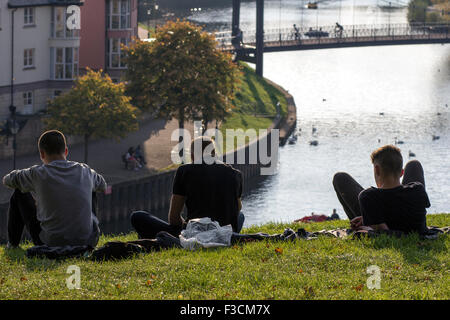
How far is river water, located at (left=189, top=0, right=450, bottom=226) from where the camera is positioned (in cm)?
5413

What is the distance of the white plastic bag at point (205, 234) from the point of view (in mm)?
11625

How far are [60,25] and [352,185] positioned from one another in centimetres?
4243

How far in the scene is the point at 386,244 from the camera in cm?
1148

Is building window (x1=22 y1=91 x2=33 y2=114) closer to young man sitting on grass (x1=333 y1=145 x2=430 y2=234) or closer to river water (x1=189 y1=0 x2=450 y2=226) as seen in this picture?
river water (x1=189 y1=0 x2=450 y2=226)

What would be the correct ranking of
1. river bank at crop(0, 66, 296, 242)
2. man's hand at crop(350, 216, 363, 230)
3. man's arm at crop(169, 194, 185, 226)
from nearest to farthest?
man's arm at crop(169, 194, 185, 226), man's hand at crop(350, 216, 363, 230), river bank at crop(0, 66, 296, 242)

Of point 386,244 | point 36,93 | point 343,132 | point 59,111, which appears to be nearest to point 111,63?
point 36,93

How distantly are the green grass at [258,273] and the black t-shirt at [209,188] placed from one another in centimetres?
54

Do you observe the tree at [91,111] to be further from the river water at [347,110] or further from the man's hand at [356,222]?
the man's hand at [356,222]

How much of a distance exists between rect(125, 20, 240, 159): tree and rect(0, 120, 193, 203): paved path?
1894mm

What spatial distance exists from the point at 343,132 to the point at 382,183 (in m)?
61.3

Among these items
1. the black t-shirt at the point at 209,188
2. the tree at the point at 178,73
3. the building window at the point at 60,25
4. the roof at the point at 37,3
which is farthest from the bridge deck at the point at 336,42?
the black t-shirt at the point at 209,188

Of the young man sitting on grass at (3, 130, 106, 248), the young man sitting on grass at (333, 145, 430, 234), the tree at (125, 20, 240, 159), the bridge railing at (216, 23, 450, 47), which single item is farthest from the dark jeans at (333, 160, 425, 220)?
the bridge railing at (216, 23, 450, 47)

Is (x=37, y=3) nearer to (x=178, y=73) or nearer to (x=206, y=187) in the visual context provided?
(x=178, y=73)
